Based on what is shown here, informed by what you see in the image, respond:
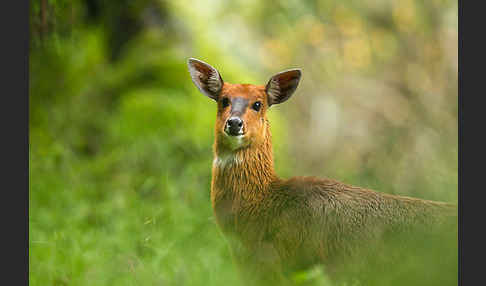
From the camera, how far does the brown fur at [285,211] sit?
3.56m

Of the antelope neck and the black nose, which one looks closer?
the black nose

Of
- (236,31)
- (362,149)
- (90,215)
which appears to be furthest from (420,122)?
(90,215)

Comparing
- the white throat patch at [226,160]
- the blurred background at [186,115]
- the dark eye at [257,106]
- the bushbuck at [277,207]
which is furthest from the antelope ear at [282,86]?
the blurred background at [186,115]

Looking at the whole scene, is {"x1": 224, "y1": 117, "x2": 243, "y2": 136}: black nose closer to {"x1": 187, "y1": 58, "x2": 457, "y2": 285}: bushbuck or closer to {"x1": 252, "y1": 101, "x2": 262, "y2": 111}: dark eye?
{"x1": 187, "y1": 58, "x2": 457, "y2": 285}: bushbuck

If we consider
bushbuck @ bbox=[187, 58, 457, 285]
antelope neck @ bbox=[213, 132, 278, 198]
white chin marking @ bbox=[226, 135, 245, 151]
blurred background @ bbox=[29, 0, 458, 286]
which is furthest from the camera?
blurred background @ bbox=[29, 0, 458, 286]

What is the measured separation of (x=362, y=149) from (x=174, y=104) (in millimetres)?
3704

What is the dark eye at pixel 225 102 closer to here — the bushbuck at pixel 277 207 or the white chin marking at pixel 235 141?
the bushbuck at pixel 277 207

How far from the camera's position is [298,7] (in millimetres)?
6305

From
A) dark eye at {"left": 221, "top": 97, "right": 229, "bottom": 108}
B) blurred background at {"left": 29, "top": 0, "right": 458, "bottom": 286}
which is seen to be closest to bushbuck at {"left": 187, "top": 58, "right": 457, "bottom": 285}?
dark eye at {"left": 221, "top": 97, "right": 229, "bottom": 108}

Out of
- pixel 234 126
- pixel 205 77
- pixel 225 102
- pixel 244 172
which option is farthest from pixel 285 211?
pixel 205 77

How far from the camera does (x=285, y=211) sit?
373cm

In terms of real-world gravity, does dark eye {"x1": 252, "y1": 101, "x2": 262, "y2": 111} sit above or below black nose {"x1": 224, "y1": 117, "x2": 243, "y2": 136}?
above

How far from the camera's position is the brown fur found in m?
3.56

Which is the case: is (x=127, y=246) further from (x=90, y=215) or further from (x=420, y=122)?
(x=420, y=122)
